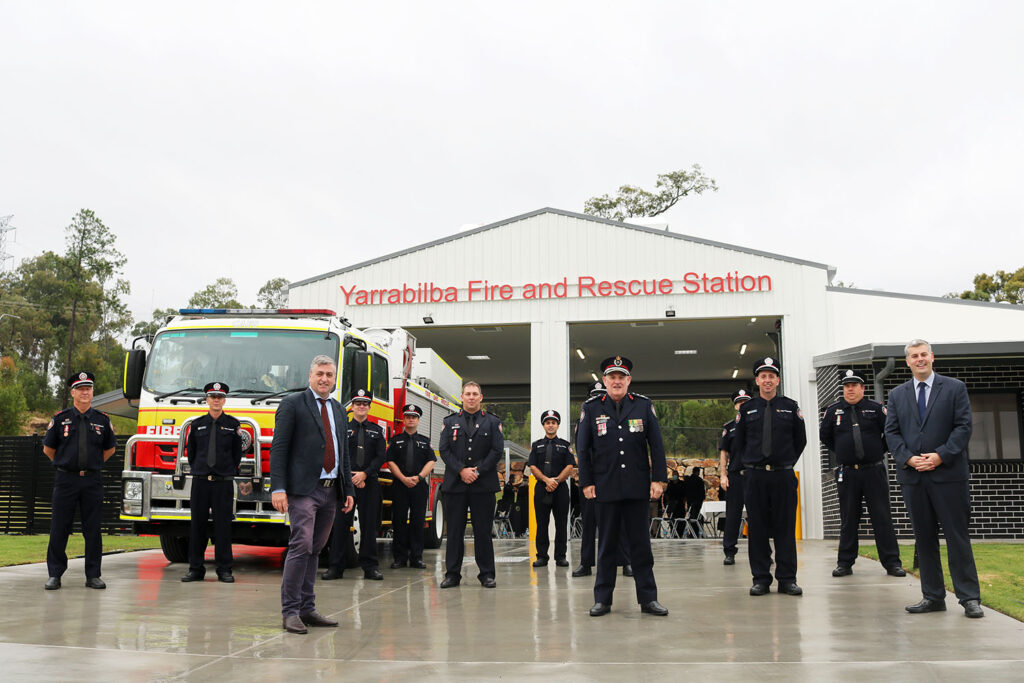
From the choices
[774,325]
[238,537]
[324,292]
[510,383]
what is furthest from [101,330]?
[238,537]

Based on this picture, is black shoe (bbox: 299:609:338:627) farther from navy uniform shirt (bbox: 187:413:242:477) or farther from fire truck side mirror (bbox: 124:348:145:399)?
fire truck side mirror (bbox: 124:348:145:399)

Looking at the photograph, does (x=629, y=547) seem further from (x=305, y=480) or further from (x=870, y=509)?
(x=870, y=509)

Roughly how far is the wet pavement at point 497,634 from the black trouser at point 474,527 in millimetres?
274

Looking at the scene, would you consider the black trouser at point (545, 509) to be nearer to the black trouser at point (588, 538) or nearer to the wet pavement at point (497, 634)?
the black trouser at point (588, 538)

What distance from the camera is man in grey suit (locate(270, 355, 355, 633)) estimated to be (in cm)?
661

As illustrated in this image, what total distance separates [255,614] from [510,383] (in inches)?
1042

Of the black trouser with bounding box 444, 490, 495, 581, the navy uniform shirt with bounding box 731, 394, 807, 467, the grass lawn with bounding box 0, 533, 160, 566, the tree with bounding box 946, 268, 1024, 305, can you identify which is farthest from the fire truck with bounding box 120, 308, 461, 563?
the tree with bounding box 946, 268, 1024, 305

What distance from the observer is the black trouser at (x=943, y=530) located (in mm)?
6801

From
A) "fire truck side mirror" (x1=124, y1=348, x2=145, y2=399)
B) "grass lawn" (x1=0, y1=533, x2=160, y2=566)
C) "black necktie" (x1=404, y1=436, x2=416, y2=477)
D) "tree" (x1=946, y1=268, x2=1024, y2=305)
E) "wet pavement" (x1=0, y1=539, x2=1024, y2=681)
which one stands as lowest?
"grass lawn" (x1=0, y1=533, x2=160, y2=566)

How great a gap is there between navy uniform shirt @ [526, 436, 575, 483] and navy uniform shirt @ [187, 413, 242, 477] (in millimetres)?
4049

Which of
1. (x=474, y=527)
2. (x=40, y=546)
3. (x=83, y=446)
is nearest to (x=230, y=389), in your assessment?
(x=83, y=446)

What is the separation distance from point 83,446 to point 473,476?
149 inches

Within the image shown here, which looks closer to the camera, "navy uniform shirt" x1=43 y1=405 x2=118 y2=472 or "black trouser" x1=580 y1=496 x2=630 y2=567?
"navy uniform shirt" x1=43 y1=405 x2=118 y2=472

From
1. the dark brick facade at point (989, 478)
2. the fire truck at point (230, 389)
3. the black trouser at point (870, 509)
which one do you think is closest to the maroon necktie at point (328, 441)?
the fire truck at point (230, 389)
